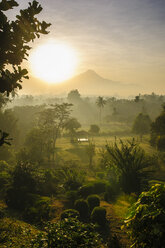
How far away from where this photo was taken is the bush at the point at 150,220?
182 inches

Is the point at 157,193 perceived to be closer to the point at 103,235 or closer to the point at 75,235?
Answer: the point at 75,235

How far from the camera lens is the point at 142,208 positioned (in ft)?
17.5

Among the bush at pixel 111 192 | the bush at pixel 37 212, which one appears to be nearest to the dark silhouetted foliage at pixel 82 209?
the bush at pixel 37 212

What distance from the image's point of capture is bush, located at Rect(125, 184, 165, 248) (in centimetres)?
462

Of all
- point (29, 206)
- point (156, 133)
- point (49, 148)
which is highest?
point (156, 133)

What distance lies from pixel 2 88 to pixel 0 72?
54 centimetres

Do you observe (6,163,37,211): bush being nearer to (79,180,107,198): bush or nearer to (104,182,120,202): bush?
(79,180,107,198): bush

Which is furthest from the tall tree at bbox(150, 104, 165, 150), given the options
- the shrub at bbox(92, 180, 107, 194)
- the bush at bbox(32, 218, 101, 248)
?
the bush at bbox(32, 218, 101, 248)

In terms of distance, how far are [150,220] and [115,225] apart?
28.9 feet

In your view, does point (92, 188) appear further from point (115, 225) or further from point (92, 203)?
point (115, 225)

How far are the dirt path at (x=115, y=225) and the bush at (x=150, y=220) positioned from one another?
581 cm

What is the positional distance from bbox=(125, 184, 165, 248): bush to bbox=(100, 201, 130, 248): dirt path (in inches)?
229

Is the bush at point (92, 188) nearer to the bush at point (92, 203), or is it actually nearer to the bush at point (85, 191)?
the bush at point (85, 191)

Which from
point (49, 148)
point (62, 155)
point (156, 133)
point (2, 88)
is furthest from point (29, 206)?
point (156, 133)
